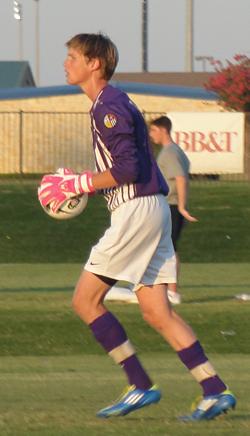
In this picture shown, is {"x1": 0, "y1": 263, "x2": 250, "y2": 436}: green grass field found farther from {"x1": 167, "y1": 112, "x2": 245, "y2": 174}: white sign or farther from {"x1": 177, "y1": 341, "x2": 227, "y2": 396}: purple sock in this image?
{"x1": 167, "y1": 112, "x2": 245, "y2": 174}: white sign

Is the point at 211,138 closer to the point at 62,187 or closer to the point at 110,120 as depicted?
the point at 62,187

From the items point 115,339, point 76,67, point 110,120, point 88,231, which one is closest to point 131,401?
point 115,339

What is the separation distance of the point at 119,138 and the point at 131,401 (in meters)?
1.35

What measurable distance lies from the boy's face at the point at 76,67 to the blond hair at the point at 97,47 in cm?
3

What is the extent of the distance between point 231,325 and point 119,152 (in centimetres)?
623

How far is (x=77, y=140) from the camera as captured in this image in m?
35.8

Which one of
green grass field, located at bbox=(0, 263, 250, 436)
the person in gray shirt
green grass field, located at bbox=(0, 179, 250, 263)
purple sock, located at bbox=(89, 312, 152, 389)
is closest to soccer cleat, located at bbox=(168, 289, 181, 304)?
green grass field, located at bbox=(0, 263, 250, 436)

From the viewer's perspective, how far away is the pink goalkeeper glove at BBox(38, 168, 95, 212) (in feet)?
21.3

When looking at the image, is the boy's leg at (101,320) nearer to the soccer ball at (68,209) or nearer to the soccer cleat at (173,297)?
the soccer ball at (68,209)

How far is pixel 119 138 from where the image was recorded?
6.38 m

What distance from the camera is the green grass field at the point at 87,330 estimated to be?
21.8ft

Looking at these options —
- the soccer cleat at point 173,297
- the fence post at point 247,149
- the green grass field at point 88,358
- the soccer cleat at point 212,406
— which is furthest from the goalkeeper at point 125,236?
the fence post at point 247,149

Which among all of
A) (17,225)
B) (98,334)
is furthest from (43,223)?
(98,334)

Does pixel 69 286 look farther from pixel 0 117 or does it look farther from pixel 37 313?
pixel 0 117
